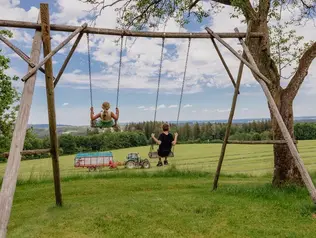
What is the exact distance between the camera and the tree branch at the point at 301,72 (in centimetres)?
913

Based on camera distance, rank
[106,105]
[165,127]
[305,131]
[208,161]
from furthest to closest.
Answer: [305,131] < [208,161] < [165,127] < [106,105]

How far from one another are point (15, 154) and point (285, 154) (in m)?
6.85

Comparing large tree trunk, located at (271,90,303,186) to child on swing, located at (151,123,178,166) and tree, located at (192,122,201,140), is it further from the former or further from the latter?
tree, located at (192,122,201,140)

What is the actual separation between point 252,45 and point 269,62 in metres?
0.68

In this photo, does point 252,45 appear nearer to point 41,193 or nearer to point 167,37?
point 167,37

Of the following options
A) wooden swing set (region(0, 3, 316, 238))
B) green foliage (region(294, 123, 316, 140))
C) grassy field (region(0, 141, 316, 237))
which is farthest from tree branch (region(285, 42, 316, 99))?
green foliage (region(294, 123, 316, 140))

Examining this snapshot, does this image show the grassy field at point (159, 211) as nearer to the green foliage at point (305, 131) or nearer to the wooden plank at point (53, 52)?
the wooden plank at point (53, 52)

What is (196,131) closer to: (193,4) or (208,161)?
(193,4)

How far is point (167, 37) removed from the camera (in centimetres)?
734

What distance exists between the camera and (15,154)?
476 centimetres

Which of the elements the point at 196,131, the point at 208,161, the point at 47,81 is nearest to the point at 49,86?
the point at 47,81

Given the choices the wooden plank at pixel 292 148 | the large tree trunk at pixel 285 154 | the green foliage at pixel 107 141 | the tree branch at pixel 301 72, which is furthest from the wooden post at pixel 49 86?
the tree branch at pixel 301 72

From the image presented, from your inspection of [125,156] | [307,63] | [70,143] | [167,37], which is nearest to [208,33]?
[167,37]

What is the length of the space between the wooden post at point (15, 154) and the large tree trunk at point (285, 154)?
20.4 feet
